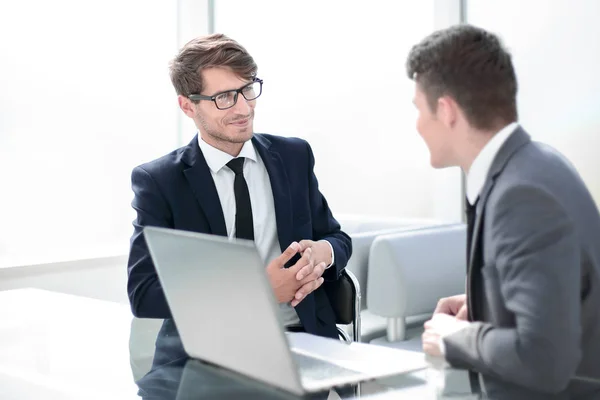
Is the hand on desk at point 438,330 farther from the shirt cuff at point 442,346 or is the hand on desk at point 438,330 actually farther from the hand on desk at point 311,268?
the hand on desk at point 311,268

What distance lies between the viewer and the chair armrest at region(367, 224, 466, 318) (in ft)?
9.70

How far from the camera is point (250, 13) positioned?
4914mm

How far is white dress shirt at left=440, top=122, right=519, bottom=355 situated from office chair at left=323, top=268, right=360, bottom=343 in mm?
1083

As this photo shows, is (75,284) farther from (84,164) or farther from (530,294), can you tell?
(530,294)

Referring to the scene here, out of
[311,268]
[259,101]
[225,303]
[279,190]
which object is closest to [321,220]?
[279,190]

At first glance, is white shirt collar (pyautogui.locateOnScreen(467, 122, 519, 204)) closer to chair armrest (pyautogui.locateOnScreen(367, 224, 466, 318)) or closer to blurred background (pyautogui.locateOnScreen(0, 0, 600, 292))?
chair armrest (pyautogui.locateOnScreen(367, 224, 466, 318))

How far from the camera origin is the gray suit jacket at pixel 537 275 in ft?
3.35

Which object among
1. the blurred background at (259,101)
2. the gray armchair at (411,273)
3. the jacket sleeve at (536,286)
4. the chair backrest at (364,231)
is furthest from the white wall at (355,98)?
the jacket sleeve at (536,286)

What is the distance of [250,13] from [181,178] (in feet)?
9.99

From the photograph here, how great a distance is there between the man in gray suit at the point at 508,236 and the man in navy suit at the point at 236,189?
0.81 meters

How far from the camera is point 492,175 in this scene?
43.4 inches

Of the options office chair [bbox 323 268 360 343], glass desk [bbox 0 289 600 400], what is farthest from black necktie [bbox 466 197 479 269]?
office chair [bbox 323 268 360 343]

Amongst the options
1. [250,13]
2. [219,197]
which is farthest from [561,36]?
[250,13]

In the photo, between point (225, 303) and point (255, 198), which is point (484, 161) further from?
point (255, 198)
